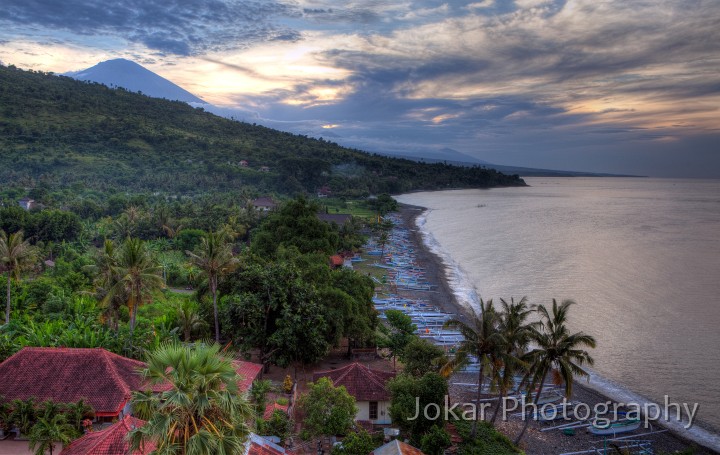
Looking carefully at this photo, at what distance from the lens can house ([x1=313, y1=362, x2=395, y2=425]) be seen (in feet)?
67.2

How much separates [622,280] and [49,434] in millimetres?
50826

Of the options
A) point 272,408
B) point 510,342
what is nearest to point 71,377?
point 272,408

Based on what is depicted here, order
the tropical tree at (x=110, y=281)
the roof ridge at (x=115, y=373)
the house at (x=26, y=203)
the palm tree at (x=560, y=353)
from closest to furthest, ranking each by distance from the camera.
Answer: the roof ridge at (x=115, y=373), the palm tree at (x=560, y=353), the tropical tree at (x=110, y=281), the house at (x=26, y=203)

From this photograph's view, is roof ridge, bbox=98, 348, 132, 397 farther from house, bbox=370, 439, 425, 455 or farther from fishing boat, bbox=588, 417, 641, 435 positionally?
fishing boat, bbox=588, 417, 641, 435

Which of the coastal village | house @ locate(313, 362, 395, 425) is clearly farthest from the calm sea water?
house @ locate(313, 362, 395, 425)

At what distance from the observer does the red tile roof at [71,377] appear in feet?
56.4

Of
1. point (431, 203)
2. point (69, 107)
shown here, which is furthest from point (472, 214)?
point (69, 107)

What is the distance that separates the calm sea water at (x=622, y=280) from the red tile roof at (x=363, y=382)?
13751mm

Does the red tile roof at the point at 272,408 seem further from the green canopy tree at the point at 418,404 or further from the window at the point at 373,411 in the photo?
the green canopy tree at the point at 418,404

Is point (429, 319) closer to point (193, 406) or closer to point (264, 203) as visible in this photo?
point (193, 406)

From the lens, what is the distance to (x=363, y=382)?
20812 mm

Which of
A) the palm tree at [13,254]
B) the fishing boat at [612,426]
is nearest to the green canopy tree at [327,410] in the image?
the fishing boat at [612,426]

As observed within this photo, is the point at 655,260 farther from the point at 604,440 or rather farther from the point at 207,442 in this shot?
the point at 207,442

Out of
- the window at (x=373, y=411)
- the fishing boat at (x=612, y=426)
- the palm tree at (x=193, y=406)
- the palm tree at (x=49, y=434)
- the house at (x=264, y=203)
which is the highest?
the palm tree at (x=193, y=406)
